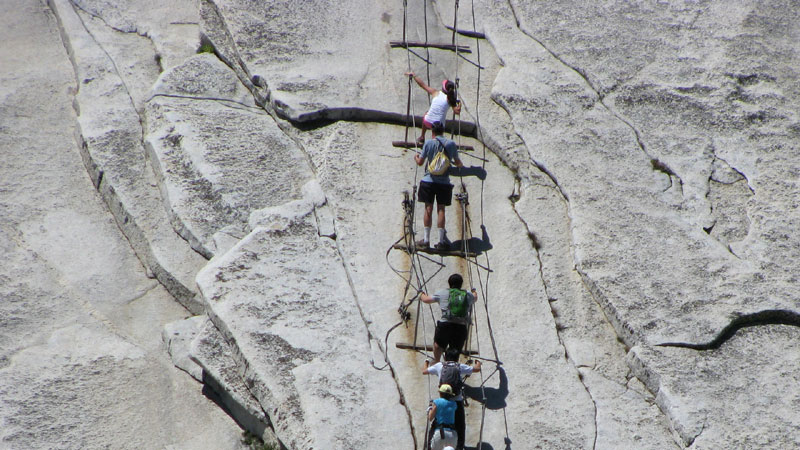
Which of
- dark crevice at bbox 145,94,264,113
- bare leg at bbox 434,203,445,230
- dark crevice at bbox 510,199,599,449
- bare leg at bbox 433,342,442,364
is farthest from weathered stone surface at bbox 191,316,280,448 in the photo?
dark crevice at bbox 145,94,264,113

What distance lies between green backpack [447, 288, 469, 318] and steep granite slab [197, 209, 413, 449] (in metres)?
1.37

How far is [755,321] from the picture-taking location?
→ 13.0 m

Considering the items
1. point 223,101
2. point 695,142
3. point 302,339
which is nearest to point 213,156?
point 223,101

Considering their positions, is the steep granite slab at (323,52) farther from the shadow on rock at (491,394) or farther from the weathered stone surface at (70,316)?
the shadow on rock at (491,394)

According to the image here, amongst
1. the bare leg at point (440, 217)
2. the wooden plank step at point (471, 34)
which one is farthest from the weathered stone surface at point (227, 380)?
the wooden plank step at point (471, 34)

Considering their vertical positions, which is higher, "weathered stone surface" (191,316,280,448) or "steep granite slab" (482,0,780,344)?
"steep granite slab" (482,0,780,344)

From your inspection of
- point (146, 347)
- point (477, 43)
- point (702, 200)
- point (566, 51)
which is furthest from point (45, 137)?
point (702, 200)

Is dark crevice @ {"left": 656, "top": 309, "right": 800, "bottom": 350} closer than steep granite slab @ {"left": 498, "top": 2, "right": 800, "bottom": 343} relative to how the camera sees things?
Yes

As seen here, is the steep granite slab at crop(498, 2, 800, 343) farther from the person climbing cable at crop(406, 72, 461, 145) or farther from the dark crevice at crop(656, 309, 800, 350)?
the person climbing cable at crop(406, 72, 461, 145)

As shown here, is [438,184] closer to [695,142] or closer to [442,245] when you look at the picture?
[442,245]

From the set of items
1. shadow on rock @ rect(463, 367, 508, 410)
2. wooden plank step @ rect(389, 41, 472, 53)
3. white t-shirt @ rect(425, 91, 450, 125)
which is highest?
wooden plank step @ rect(389, 41, 472, 53)

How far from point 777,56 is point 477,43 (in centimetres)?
594

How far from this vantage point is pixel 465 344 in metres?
12.8

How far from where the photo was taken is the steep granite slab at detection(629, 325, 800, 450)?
11656 millimetres
